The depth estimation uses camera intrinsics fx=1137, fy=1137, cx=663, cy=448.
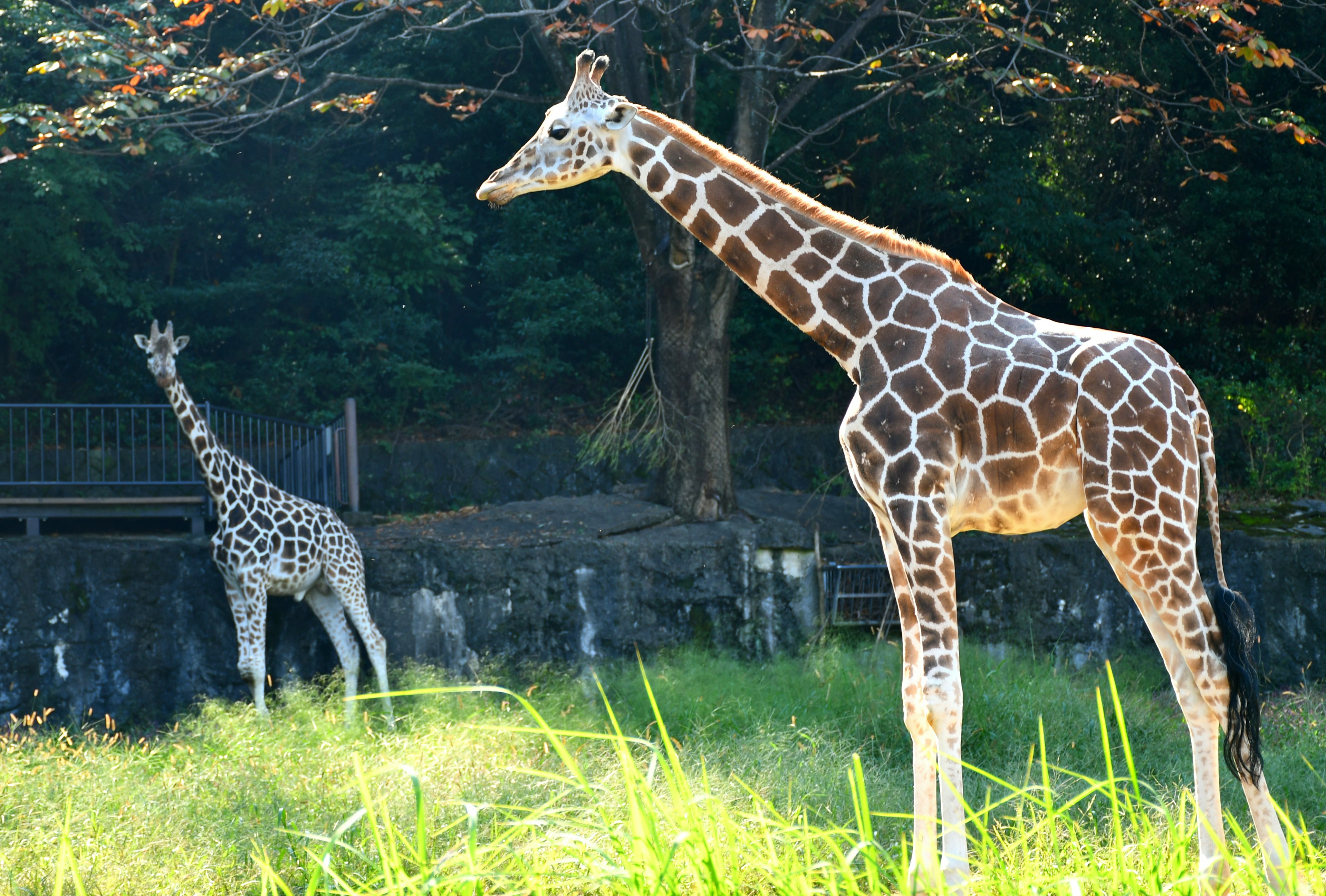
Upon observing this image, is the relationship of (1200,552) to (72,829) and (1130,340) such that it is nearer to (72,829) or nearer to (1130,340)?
(1130,340)

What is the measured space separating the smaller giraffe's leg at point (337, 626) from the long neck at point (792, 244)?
545 cm

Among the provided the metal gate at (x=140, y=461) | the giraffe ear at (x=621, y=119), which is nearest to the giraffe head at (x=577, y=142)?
the giraffe ear at (x=621, y=119)

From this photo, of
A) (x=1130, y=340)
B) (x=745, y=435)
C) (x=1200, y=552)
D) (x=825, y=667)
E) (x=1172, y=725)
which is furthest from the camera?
(x=745, y=435)

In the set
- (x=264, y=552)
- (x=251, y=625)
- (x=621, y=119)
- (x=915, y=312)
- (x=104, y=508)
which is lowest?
(x=251, y=625)

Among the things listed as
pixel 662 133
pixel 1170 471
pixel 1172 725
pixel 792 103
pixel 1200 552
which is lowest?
pixel 1172 725

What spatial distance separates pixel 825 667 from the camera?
8.31 m

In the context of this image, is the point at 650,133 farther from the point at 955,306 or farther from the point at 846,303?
the point at 955,306

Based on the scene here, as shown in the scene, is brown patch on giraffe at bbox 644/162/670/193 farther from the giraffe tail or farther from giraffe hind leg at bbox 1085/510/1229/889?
the giraffe tail

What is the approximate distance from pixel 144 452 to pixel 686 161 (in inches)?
466

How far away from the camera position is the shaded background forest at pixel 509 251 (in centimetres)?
1267

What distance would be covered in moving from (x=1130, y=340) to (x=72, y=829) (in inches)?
183

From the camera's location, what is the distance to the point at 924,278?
440 centimetres


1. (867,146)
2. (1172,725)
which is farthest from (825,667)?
(867,146)

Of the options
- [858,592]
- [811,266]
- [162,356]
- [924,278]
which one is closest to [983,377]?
[924,278]
